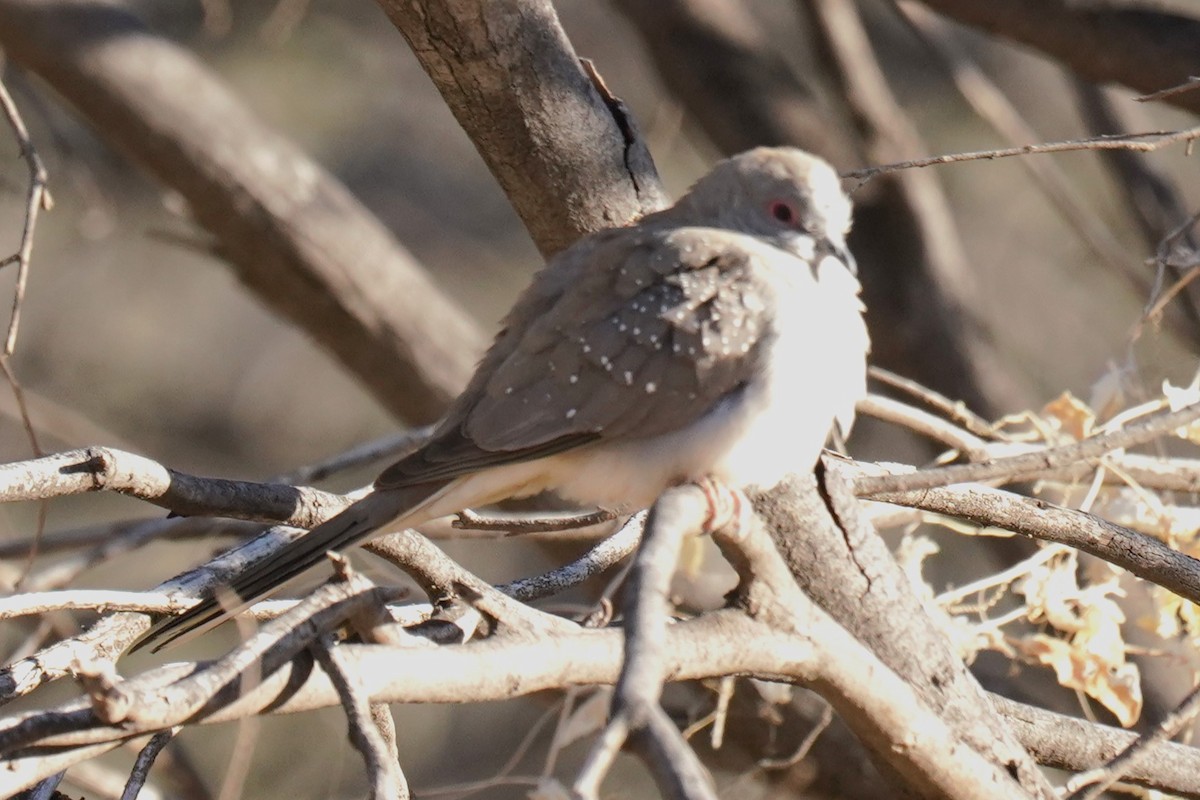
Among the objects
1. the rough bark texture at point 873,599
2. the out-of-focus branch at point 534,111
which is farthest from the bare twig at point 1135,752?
the out-of-focus branch at point 534,111

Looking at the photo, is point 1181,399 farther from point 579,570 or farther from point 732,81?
point 732,81

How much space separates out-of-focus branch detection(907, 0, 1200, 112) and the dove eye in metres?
1.54

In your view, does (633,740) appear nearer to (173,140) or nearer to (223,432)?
(173,140)

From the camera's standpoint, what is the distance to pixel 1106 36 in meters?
4.19

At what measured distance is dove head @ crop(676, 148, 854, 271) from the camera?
9.80 ft

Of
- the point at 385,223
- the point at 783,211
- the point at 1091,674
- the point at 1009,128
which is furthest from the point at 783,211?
the point at 385,223

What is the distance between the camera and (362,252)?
457cm

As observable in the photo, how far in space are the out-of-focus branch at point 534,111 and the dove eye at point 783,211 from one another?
27 centimetres

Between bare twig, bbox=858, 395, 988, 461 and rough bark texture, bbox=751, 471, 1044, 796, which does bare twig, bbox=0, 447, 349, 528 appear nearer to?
rough bark texture, bbox=751, 471, 1044, 796

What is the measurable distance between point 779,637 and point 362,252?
9.07ft

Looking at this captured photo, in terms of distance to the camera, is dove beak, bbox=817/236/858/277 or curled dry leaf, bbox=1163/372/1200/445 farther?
curled dry leaf, bbox=1163/372/1200/445

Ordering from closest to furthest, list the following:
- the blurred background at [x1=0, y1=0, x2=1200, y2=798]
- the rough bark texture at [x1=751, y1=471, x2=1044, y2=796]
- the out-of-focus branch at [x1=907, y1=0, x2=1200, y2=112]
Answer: the rough bark texture at [x1=751, y1=471, x2=1044, y2=796]
the out-of-focus branch at [x1=907, y1=0, x2=1200, y2=112]
the blurred background at [x1=0, y1=0, x2=1200, y2=798]

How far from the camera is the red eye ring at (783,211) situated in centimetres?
301

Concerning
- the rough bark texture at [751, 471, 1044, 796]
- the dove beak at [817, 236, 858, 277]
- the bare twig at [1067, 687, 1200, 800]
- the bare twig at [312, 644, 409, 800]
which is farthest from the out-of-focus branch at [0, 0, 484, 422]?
the bare twig at [312, 644, 409, 800]
